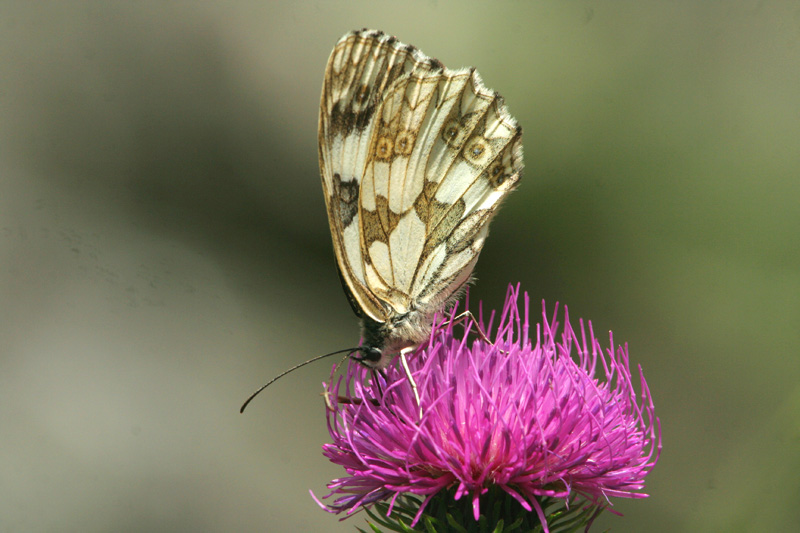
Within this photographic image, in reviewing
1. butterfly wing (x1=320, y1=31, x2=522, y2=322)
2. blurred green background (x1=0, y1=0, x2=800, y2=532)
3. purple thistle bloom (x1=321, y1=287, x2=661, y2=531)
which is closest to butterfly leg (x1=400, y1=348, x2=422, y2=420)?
purple thistle bloom (x1=321, y1=287, x2=661, y2=531)

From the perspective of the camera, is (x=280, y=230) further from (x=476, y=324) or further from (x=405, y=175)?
(x=476, y=324)

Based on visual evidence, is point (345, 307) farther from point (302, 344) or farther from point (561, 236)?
point (561, 236)

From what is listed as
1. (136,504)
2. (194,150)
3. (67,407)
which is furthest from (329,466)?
(194,150)

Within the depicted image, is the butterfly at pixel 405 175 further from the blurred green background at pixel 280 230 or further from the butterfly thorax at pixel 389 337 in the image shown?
the blurred green background at pixel 280 230

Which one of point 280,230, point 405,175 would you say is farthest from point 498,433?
point 280,230

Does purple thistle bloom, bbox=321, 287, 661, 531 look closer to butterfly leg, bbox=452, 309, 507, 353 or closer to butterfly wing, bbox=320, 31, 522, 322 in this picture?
butterfly leg, bbox=452, 309, 507, 353

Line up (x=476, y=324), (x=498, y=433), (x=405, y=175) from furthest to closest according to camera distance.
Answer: (x=405, y=175) < (x=476, y=324) < (x=498, y=433)

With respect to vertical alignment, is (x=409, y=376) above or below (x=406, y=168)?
below
